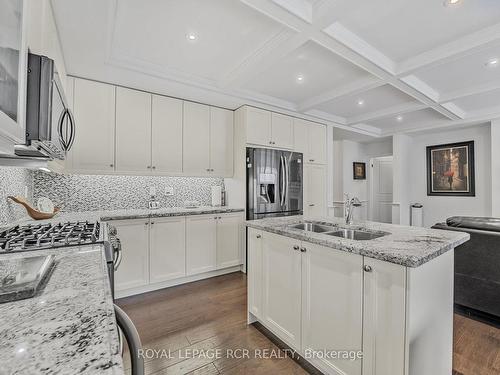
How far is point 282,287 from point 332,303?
43 centimetres

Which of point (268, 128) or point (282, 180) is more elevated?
point (268, 128)

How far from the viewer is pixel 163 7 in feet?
5.69

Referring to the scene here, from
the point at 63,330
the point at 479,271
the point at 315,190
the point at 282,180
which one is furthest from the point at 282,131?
the point at 63,330

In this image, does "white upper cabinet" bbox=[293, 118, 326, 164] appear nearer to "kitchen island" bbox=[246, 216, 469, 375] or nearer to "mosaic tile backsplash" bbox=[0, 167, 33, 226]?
"kitchen island" bbox=[246, 216, 469, 375]

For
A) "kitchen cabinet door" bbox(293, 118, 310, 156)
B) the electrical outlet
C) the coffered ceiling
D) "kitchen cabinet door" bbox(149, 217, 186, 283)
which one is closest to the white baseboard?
"kitchen cabinet door" bbox(149, 217, 186, 283)

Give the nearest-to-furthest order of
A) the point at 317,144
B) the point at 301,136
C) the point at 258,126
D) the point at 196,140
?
the point at 196,140 → the point at 258,126 → the point at 301,136 → the point at 317,144

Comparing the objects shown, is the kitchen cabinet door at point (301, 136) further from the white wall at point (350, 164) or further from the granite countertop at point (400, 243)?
the granite countertop at point (400, 243)

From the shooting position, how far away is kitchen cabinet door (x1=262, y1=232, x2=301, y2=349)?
1646 millimetres

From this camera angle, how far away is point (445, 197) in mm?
5000

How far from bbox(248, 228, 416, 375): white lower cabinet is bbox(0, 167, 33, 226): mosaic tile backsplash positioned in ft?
5.92

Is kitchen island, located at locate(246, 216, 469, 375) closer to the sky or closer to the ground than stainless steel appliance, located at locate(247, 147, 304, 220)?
closer to the ground

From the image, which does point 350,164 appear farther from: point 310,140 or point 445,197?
point 310,140

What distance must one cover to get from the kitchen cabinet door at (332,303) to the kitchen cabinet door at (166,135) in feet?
7.20

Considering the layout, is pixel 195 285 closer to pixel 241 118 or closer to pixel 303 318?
pixel 303 318
